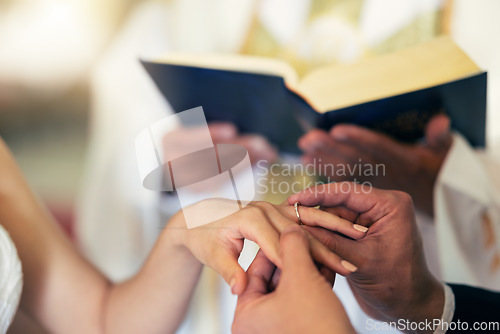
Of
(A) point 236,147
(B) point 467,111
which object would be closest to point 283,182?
(A) point 236,147

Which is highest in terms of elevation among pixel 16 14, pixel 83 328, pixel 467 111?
pixel 16 14

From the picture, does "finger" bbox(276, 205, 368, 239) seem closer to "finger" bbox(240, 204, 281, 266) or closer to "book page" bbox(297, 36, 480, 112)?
"finger" bbox(240, 204, 281, 266)

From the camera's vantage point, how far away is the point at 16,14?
110 centimetres

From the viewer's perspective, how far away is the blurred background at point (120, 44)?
34.4 inches

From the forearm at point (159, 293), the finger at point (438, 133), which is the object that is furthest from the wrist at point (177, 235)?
the finger at point (438, 133)

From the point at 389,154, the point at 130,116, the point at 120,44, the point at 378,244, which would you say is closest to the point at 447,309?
the point at 378,244

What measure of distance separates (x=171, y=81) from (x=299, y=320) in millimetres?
483

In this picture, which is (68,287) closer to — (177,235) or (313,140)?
(177,235)

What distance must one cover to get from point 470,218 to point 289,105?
0.28m

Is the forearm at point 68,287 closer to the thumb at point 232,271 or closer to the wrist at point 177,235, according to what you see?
the wrist at point 177,235

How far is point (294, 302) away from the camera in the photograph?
26cm

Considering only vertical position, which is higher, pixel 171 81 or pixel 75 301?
pixel 171 81

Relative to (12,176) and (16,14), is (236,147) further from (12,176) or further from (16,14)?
(16,14)

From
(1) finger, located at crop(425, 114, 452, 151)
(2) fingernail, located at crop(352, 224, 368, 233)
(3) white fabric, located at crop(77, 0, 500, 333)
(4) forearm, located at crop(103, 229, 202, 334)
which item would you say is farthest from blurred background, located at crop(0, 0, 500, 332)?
(2) fingernail, located at crop(352, 224, 368, 233)
